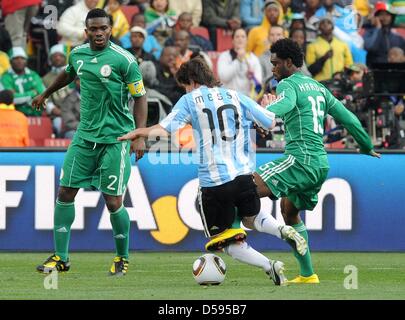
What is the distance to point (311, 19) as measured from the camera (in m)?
19.6

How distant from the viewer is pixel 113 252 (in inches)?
575

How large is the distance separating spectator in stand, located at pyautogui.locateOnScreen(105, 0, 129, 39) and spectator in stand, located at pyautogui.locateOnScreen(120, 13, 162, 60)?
0.47ft

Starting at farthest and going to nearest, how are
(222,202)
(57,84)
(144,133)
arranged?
(57,84)
(222,202)
(144,133)

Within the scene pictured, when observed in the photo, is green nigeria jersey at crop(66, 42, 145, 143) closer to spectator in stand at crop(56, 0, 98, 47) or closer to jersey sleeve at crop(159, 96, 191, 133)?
jersey sleeve at crop(159, 96, 191, 133)

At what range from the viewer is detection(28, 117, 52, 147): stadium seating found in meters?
17.5

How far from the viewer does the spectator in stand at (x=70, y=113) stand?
1744 cm

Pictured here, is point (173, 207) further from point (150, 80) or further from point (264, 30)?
point (264, 30)

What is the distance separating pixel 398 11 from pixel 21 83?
21.0 ft

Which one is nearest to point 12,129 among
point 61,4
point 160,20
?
point 61,4

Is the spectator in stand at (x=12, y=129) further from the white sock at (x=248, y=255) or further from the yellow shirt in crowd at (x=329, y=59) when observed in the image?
the white sock at (x=248, y=255)

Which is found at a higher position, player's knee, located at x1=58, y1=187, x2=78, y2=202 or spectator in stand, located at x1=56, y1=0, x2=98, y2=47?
spectator in stand, located at x1=56, y1=0, x2=98, y2=47

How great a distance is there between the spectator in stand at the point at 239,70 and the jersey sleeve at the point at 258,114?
8.10 meters

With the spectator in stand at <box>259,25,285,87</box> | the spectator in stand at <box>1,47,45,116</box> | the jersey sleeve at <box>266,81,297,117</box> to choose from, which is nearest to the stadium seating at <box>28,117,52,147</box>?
the spectator in stand at <box>1,47,45,116</box>

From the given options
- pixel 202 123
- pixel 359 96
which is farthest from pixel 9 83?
pixel 202 123
